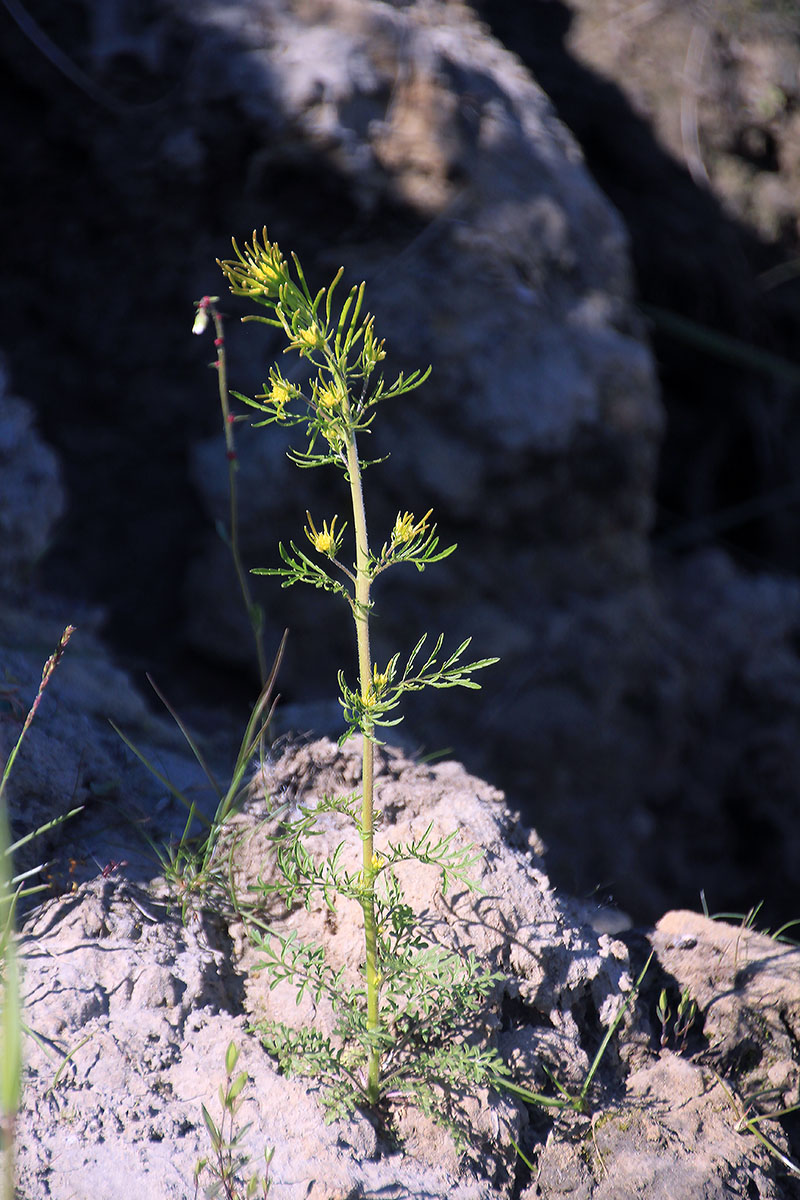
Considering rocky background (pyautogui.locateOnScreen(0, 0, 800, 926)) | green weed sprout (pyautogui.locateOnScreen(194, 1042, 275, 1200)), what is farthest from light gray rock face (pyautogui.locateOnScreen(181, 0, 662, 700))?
green weed sprout (pyautogui.locateOnScreen(194, 1042, 275, 1200))

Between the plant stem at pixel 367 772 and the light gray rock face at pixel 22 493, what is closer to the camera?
the plant stem at pixel 367 772

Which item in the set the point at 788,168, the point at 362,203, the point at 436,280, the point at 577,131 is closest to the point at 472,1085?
the point at 436,280

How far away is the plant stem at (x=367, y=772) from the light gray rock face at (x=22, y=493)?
1403 mm

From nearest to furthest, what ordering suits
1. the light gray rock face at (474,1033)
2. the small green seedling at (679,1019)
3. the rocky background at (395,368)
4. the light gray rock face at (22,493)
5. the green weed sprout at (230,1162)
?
the green weed sprout at (230,1162) → the light gray rock face at (474,1033) → the small green seedling at (679,1019) → the light gray rock face at (22,493) → the rocky background at (395,368)

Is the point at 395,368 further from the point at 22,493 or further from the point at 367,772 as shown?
the point at 367,772

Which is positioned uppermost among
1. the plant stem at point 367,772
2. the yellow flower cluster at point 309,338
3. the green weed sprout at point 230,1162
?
the yellow flower cluster at point 309,338

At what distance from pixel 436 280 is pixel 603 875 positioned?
2234 mm

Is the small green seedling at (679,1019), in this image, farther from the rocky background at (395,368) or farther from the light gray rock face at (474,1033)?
the rocky background at (395,368)

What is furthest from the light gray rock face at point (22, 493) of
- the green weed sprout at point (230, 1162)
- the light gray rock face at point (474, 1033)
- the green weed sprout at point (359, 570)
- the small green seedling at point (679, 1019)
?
the small green seedling at point (679, 1019)

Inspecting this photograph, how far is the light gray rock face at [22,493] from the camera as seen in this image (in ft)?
7.50

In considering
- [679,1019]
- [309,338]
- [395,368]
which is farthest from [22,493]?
[679,1019]

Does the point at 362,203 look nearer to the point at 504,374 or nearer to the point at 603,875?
the point at 504,374

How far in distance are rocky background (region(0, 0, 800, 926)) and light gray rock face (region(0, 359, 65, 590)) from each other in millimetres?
321

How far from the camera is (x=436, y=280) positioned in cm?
304
